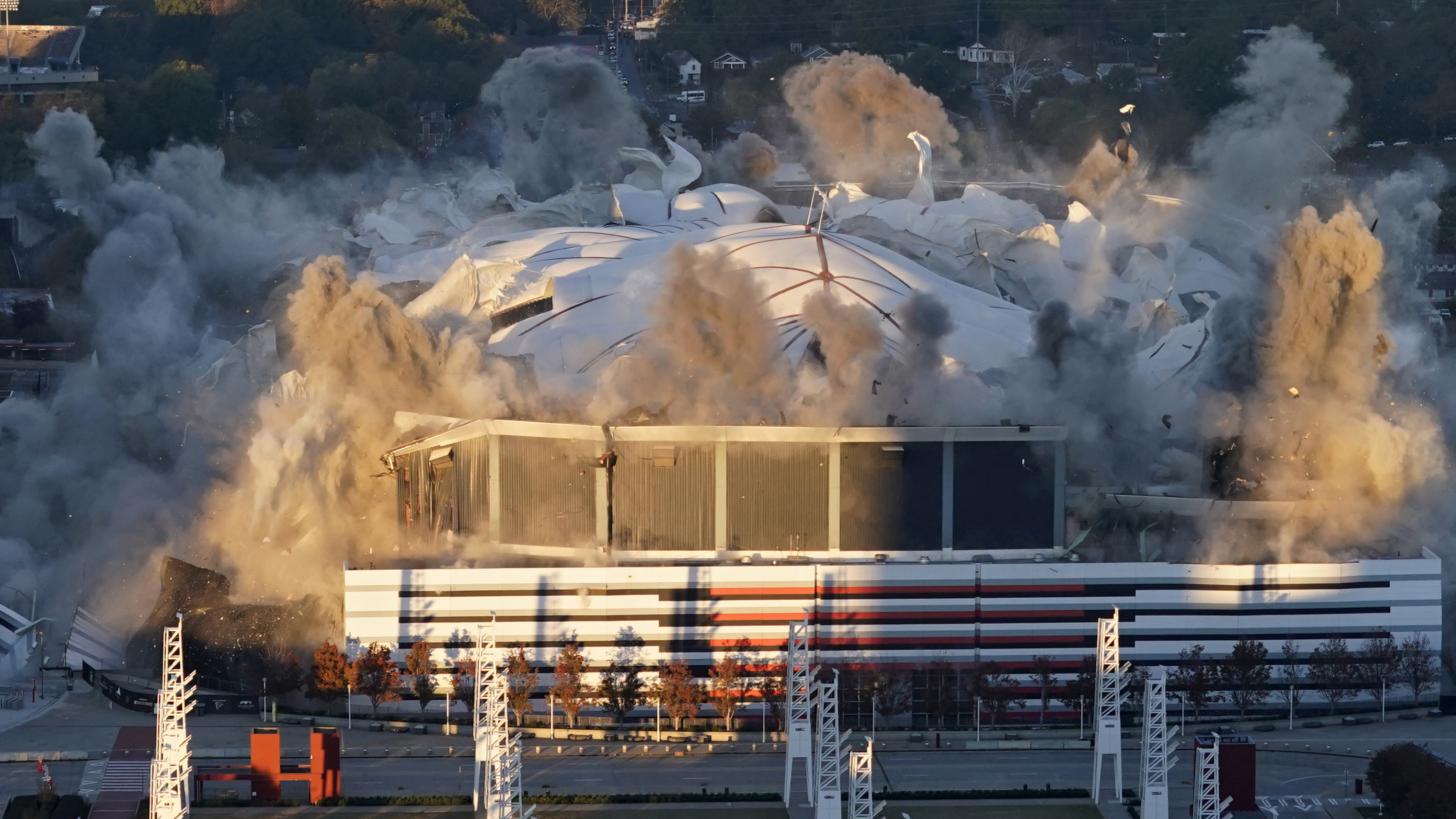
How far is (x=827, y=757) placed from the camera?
6300 cm

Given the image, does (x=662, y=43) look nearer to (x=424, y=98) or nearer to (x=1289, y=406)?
(x=424, y=98)

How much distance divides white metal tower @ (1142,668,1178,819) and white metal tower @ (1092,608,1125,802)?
1605 millimetres

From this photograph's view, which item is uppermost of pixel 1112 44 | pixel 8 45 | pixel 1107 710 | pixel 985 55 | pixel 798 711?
pixel 1112 44

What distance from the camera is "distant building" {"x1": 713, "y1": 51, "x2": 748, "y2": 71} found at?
16212cm

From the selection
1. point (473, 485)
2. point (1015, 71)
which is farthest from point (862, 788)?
point (1015, 71)

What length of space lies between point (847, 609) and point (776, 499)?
12.0ft

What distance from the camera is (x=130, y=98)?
13850cm

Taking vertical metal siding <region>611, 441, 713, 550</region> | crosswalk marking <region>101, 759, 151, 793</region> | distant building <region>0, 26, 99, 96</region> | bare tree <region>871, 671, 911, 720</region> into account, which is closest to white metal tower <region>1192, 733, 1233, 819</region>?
bare tree <region>871, 671, 911, 720</region>

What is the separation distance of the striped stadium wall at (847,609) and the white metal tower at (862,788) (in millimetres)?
8560

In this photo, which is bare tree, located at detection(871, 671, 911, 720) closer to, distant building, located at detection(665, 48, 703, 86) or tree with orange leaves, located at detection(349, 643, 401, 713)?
tree with orange leaves, located at detection(349, 643, 401, 713)

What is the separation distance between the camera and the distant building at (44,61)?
14712cm

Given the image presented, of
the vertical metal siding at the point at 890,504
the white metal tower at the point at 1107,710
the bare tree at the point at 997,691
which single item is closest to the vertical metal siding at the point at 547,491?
the vertical metal siding at the point at 890,504

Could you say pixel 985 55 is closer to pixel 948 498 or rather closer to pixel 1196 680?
pixel 948 498

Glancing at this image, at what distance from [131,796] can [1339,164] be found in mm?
86271
